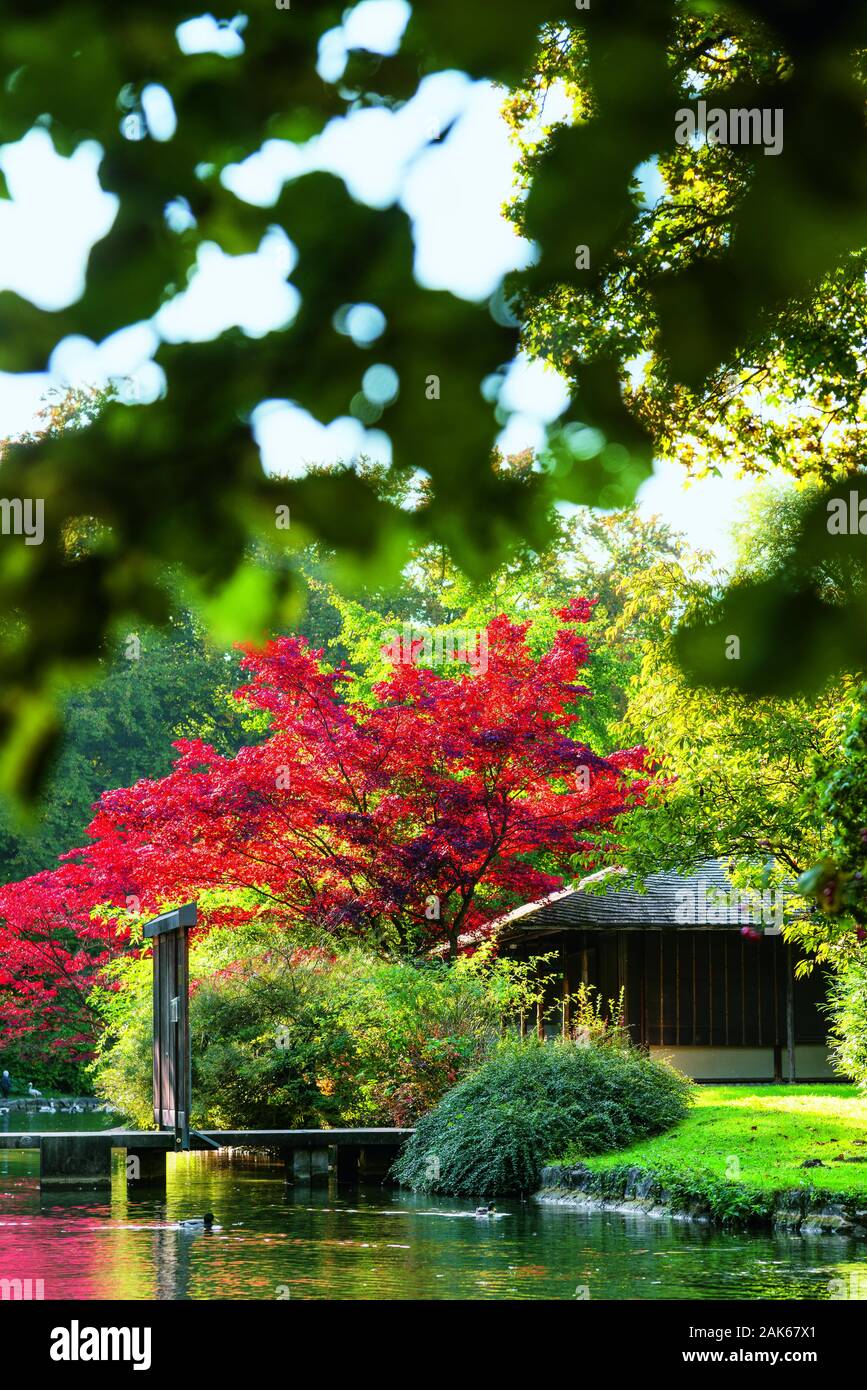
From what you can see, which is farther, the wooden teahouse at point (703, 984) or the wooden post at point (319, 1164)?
the wooden teahouse at point (703, 984)

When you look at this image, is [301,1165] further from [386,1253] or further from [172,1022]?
[386,1253]

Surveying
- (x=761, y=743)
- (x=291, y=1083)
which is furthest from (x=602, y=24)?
(x=291, y=1083)

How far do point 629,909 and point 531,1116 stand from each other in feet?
24.2

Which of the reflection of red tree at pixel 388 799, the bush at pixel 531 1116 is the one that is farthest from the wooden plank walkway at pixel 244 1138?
the reflection of red tree at pixel 388 799

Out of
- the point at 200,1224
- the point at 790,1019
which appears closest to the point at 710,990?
the point at 790,1019

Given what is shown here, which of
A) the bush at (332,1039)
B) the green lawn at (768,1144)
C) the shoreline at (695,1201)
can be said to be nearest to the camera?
the shoreline at (695,1201)

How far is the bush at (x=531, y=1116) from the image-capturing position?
12.8 metres

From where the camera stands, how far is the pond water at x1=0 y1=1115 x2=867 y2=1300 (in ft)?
26.2

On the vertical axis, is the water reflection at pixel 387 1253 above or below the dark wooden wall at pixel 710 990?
below

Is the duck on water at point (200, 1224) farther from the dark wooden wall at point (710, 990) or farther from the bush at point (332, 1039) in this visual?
the dark wooden wall at point (710, 990)

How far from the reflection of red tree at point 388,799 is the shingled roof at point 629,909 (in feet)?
6.29

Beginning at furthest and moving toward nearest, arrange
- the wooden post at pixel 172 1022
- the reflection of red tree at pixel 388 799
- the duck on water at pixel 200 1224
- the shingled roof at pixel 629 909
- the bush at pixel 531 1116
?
the shingled roof at pixel 629 909 < the reflection of red tree at pixel 388 799 < the wooden post at pixel 172 1022 < the bush at pixel 531 1116 < the duck on water at pixel 200 1224

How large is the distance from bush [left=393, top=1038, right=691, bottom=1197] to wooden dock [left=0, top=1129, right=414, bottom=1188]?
69cm
